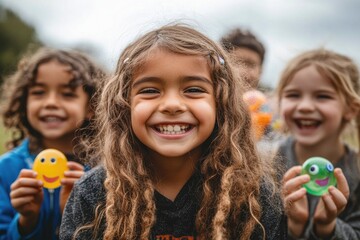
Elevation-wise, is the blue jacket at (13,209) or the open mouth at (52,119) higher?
the open mouth at (52,119)

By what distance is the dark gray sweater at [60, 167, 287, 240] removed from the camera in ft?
8.77

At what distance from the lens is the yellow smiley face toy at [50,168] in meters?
3.12

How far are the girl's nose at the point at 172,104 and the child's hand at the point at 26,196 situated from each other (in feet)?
3.44

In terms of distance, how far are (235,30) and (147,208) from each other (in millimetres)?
3942

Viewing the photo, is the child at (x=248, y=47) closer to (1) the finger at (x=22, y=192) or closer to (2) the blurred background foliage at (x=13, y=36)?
(1) the finger at (x=22, y=192)

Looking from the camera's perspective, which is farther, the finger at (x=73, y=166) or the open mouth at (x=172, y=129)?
the finger at (x=73, y=166)

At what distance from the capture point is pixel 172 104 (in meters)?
2.50

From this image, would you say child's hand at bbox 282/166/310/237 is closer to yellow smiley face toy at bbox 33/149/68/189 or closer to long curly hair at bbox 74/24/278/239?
long curly hair at bbox 74/24/278/239

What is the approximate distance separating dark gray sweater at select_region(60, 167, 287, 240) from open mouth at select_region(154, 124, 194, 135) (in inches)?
13.8

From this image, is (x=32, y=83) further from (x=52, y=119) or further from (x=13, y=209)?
(x=13, y=209)

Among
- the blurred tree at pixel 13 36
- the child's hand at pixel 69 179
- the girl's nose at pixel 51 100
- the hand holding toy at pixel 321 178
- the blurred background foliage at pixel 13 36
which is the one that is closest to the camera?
the hand holding toy at pixel 321 178

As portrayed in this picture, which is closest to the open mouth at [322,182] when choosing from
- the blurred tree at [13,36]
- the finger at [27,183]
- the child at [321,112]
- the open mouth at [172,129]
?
the child at [321,112]

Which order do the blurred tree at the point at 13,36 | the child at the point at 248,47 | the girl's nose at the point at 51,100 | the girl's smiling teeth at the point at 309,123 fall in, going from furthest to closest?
the blurred tree at the point at 13,36
the child at the point at 248,47
the girl's smiling teeth at the point at 309,123
the girl's nose at the point at 51,100

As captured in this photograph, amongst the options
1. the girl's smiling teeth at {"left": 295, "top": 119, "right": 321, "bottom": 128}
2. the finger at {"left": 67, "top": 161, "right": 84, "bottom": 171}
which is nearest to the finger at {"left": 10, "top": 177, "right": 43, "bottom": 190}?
the finger at {"left": 67, "top": 161, "right": 84, "bottom": 171}
